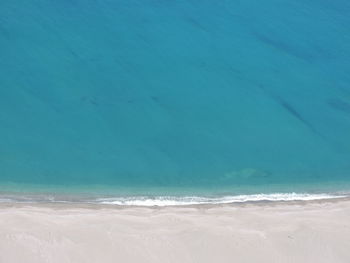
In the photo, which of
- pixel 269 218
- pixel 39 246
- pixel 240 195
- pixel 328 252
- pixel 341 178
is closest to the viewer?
pixel 39 246

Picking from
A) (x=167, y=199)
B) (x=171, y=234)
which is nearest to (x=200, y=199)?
(x=167, y=199)

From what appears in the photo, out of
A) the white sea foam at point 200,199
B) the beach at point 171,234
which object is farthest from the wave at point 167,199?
the beach at point 171,234

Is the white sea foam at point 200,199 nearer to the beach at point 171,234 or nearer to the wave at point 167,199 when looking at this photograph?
the wave at point 167,199

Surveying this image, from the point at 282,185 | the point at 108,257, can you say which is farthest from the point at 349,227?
the point at 108,257

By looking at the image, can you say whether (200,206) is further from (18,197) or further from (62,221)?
(18,197)

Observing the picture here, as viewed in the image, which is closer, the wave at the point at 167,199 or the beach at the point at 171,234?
the beach at the point at 171,234

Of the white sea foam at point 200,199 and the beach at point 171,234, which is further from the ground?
the white sea foam at point 200,199

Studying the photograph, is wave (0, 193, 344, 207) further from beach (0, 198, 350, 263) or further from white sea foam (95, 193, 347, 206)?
beach (0, 198, 350, 263)
